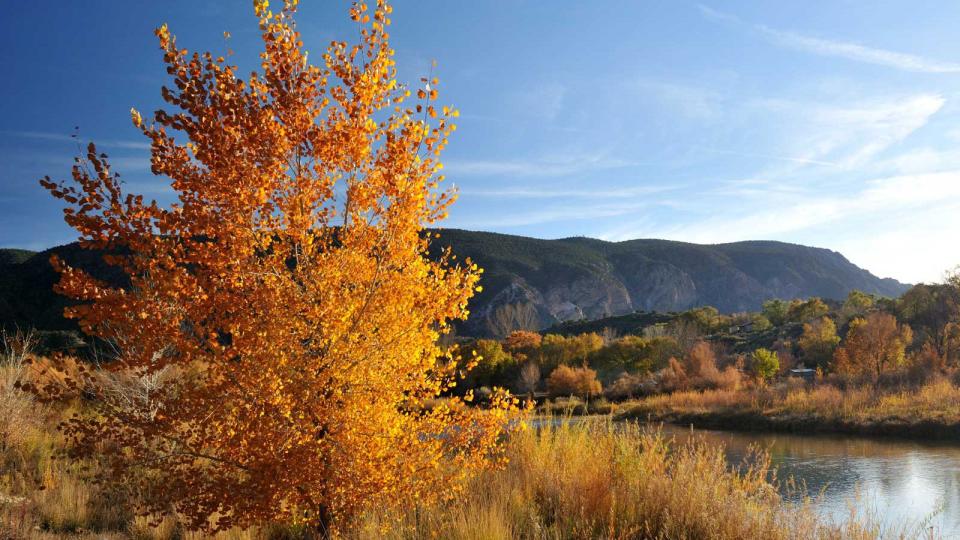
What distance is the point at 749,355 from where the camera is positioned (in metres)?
48.5

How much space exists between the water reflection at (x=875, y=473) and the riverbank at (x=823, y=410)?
1515 millimetres

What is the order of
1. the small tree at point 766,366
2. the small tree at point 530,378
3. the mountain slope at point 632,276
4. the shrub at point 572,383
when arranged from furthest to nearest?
the mountain slope at point 632,276 → the small tree at point 530,378 → the shrub at point 572,383 → the small tree at point 766,366

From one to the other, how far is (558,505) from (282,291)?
3.89 m

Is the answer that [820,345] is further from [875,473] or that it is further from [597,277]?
[597,277]

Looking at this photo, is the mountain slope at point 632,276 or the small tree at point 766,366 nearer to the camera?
the small tree at point 766,366

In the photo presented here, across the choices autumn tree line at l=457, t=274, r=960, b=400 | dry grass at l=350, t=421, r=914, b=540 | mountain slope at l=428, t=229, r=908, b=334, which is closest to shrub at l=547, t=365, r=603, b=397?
autumn tree line at l=457, t=274, r=960, b=400

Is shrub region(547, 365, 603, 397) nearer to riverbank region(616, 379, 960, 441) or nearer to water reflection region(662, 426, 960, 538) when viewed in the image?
riverbank region(616, 379, 960, 441)

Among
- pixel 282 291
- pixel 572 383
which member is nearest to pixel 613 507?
pixel 282 291

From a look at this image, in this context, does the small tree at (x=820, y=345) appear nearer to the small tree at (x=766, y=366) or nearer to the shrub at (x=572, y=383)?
the small tree at (x=766, y=366)

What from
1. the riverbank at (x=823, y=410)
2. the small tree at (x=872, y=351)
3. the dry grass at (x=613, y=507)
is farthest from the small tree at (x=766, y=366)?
the dry grass at (x=613, y=507)

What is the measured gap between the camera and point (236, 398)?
5.46 metres

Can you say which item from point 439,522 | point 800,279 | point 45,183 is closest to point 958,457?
point 439,522

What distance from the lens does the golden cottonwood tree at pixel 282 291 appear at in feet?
17.4

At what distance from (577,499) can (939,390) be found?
964 inches
